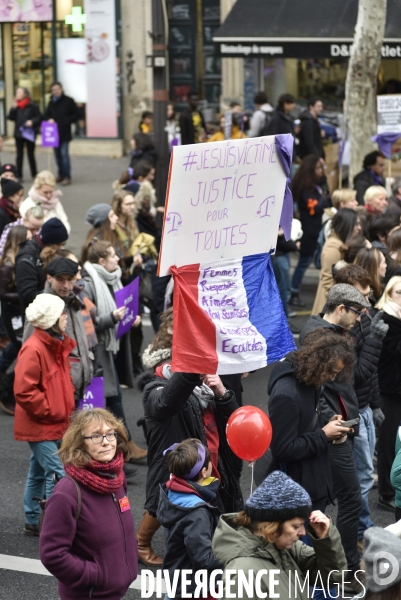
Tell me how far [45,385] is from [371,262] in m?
2.60

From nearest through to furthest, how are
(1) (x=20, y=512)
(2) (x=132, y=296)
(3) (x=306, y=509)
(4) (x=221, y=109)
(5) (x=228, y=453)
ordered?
1. (3) (x=306, y=509)
2. (5) (x=228, y=453)
3. (1) (x=20, y=512)
4. (2) (x=132, y=296)
5. (4) (x=221, y=109)

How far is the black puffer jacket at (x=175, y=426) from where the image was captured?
16.6 ft

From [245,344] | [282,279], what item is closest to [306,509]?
[245,344]

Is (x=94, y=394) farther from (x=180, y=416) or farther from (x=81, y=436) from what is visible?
(x=81, y=436)

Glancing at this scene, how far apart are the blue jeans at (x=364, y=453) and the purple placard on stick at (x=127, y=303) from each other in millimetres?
2187

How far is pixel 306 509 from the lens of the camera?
3814 mm

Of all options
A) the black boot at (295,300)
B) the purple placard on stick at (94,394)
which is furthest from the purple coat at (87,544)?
the black boot at (295,300)

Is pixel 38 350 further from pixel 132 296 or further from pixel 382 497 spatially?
pixel 382 497

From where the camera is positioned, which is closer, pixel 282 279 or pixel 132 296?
pixel 132 296

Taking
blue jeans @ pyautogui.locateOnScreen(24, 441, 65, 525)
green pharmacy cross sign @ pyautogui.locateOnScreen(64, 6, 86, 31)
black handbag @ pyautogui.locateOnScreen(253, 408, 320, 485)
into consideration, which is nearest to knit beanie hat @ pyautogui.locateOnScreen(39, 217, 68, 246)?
blue jeans @ pyautogui.locateOnScreen(24, 441, 65, 525)

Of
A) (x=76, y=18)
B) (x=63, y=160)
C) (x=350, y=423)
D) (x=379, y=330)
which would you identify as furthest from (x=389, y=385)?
(x=76, y=18)

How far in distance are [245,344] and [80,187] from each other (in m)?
13.9

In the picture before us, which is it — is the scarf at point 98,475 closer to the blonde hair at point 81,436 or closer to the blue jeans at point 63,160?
the blonde hair at point 81,436

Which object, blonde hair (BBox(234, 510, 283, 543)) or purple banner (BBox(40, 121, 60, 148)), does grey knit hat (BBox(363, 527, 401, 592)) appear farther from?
purple banner (BBox(40, 121, 60, 148))
